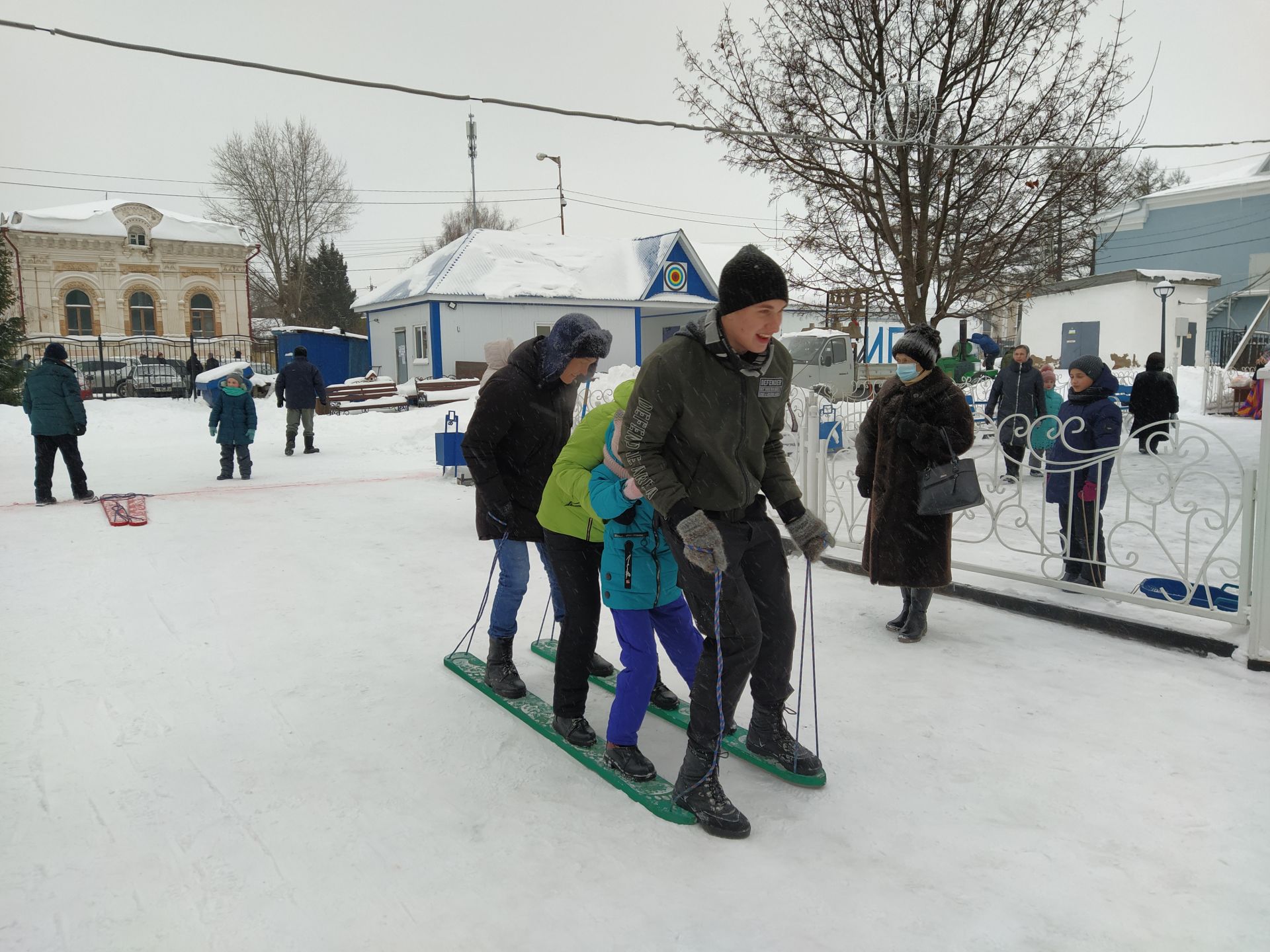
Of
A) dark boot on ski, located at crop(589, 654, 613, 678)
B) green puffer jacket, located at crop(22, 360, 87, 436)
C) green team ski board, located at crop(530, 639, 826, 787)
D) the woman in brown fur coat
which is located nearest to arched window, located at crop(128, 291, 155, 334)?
green puffer jacket, located at crop(22, 360, 87, 436)

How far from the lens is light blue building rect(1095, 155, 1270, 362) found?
103ft

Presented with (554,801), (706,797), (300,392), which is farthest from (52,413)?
(706,797)

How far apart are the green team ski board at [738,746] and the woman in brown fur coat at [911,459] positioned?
158 centimetres

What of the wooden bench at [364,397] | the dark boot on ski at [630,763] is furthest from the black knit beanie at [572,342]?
the wooden bench at [364,397]

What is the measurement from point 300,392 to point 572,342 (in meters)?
11.2

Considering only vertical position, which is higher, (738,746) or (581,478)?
(581,478)

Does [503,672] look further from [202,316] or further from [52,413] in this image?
[202,316]

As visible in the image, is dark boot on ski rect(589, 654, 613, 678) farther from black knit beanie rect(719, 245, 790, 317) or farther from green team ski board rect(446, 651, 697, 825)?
black knit beanie rect(719, 245, 790, 317)

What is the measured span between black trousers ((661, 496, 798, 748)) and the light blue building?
3239 centimetres

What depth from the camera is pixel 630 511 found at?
2973mm

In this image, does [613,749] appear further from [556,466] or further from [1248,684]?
[1248,684]

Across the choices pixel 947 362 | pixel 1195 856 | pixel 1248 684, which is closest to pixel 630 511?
pixel 1195 856

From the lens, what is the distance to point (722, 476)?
9.04 ft

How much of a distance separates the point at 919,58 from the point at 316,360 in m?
22.5
